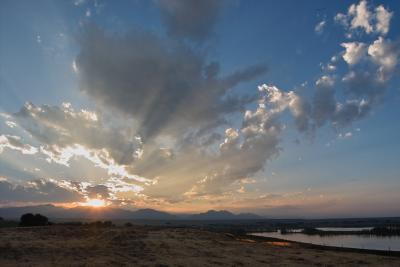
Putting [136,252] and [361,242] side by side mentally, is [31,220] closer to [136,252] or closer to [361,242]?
[136,252]

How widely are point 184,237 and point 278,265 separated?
60.2ft

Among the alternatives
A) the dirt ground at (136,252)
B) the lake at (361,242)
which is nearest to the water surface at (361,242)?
the lake at (361,242)

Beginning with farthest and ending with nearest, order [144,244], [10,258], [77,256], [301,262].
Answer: [144,244], [301,262], [77,256], [10,258]

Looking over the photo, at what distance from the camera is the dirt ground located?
90.8 ft

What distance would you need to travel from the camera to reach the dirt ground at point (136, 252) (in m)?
27.7

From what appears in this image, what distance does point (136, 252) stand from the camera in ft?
108

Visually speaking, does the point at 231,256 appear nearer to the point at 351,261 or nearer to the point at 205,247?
the point at 205,247

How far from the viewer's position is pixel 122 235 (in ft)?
136

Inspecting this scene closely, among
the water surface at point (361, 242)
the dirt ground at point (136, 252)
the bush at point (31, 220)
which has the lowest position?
→ the water surface at point (361, 242)

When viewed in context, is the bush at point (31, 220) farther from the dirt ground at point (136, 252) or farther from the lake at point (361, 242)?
the lake at point (361, 242)

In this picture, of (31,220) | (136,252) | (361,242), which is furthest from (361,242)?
(136,252)

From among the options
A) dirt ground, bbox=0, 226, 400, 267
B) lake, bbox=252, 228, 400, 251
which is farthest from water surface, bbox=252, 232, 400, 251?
dirt ground, bbox=0, 226, 400, 267

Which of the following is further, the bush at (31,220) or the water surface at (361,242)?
Result: the water surface at (361,242)

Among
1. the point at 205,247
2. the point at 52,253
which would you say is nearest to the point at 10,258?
the point at 52,253
